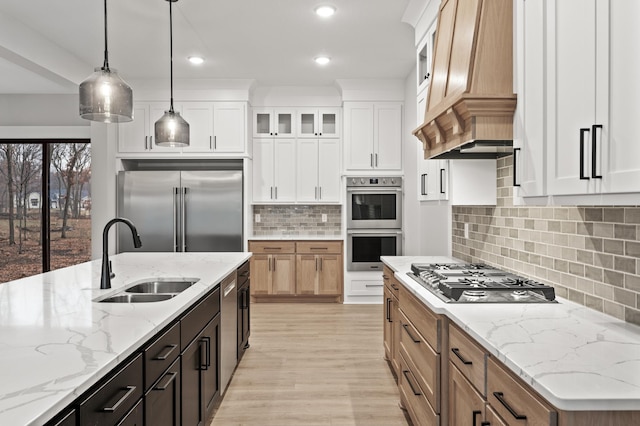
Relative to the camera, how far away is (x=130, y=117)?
236cm

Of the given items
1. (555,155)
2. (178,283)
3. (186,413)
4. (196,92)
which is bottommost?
(186,413)

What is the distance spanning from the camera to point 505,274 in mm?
2443

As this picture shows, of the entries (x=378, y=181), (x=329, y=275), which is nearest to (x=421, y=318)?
(x=329, y=275)

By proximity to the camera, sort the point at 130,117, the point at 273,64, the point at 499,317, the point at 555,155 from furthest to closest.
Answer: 1. the point at 273,64
2. the point at 130,117
3. the point at 499,317
4. the point at 555,155

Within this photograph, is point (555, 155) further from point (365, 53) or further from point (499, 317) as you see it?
point (365, 53)

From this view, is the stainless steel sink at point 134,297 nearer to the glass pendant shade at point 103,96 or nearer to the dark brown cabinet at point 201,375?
the dark brown cabinet at point 201,375

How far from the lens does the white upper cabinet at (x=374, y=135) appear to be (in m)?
5.85

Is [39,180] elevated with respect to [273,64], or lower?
lower

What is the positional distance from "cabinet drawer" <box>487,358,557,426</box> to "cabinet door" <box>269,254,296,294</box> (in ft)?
14.7

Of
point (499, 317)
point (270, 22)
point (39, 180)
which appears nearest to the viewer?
point (499, 317)

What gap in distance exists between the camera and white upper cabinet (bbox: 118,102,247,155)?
18.9ft

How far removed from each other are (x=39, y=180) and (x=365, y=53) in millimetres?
4787

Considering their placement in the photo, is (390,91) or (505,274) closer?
(505,274)

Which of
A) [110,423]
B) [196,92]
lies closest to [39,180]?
[196,92]
